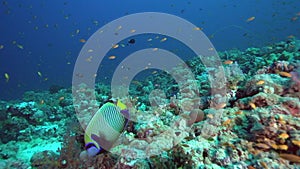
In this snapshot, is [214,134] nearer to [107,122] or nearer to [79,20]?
[107,122]

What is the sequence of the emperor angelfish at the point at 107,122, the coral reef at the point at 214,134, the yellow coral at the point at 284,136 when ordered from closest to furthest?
the emperor angelfish at the point at 107,122 → the yellow coral at the point at 284,136 → the coral reef at the point at 214,134

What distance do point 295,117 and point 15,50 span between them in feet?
324

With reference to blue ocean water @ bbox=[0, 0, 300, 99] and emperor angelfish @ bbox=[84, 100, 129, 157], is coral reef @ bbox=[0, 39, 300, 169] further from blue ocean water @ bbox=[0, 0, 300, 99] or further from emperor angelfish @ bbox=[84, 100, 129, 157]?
blue ocean water @ bbox=[0, 0, 300, 99]

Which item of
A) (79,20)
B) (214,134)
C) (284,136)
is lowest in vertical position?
(284,136)

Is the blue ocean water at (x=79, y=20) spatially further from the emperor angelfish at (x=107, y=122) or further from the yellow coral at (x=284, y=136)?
the yellow coral at (x=284, y=136)

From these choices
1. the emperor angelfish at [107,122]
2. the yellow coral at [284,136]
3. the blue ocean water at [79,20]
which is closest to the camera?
the emperor angelfish at [107,122]

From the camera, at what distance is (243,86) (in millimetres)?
4965

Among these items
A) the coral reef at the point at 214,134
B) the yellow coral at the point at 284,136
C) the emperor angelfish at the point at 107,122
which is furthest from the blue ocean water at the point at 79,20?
the yellow coral at the point at 284,136

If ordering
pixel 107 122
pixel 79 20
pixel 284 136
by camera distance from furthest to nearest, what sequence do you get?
1. pixel 79 20
2. pixel 284 136
3. pixel 107 122

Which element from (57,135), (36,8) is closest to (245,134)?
(57,135)

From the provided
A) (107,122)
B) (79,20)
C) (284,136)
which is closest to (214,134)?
(284,136)

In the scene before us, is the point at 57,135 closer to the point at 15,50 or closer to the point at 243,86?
the point at 243,86

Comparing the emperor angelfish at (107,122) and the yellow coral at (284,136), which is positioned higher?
the emperor angelfish at (107,122)

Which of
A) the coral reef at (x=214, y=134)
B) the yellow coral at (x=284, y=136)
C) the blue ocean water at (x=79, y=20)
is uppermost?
the blue ocean water at (x=79, y=20)
